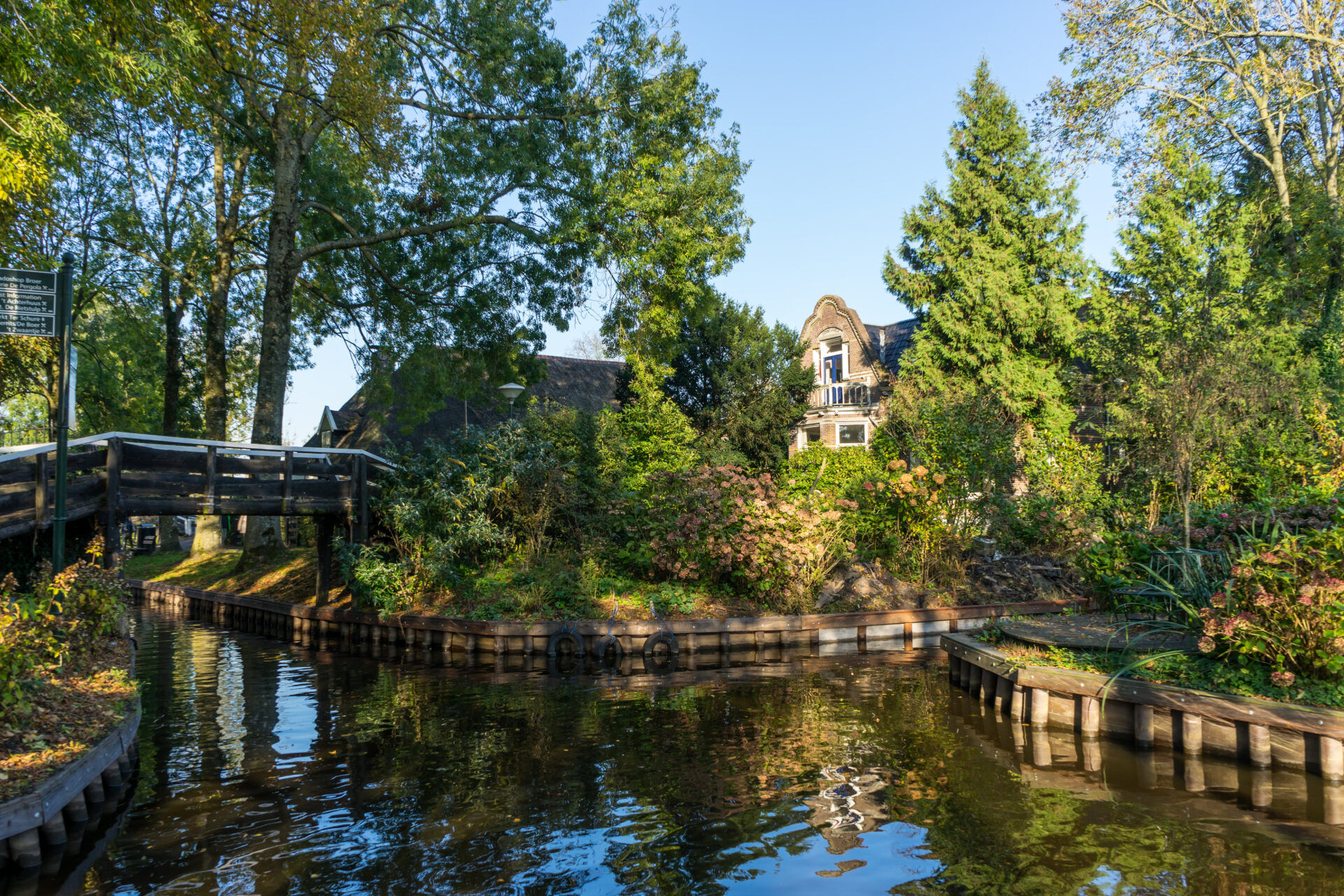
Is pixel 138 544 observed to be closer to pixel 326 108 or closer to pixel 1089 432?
pixel 326 108

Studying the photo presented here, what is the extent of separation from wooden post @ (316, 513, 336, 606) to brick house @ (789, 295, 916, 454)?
1699 cm

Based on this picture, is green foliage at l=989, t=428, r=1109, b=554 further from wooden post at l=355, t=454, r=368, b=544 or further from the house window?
wooden post at l=355, t=454, r=368, b=544

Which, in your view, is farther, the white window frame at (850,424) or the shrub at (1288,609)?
the white window frame at (850,424)

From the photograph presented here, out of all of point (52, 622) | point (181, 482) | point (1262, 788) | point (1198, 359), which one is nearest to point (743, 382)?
point (1198, 359)

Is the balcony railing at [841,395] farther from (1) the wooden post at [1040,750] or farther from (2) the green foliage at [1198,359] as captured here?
(1) the wooden post at [1040,750]

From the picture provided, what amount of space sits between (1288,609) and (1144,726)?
70.0 inches

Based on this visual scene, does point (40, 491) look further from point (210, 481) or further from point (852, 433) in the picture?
point (852, 433)

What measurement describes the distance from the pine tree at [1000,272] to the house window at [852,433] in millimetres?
4901

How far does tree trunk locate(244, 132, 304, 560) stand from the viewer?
19.9 metres

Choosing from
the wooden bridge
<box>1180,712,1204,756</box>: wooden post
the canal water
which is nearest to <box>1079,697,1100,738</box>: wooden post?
the canal water

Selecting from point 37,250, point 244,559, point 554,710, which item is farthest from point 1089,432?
point 37,250

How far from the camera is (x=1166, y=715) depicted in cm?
814

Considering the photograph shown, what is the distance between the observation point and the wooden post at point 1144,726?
8.23 metres

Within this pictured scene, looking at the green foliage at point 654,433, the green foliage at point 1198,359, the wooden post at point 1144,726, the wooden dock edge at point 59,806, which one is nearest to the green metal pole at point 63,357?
the wooden dock edge at point 59,806
